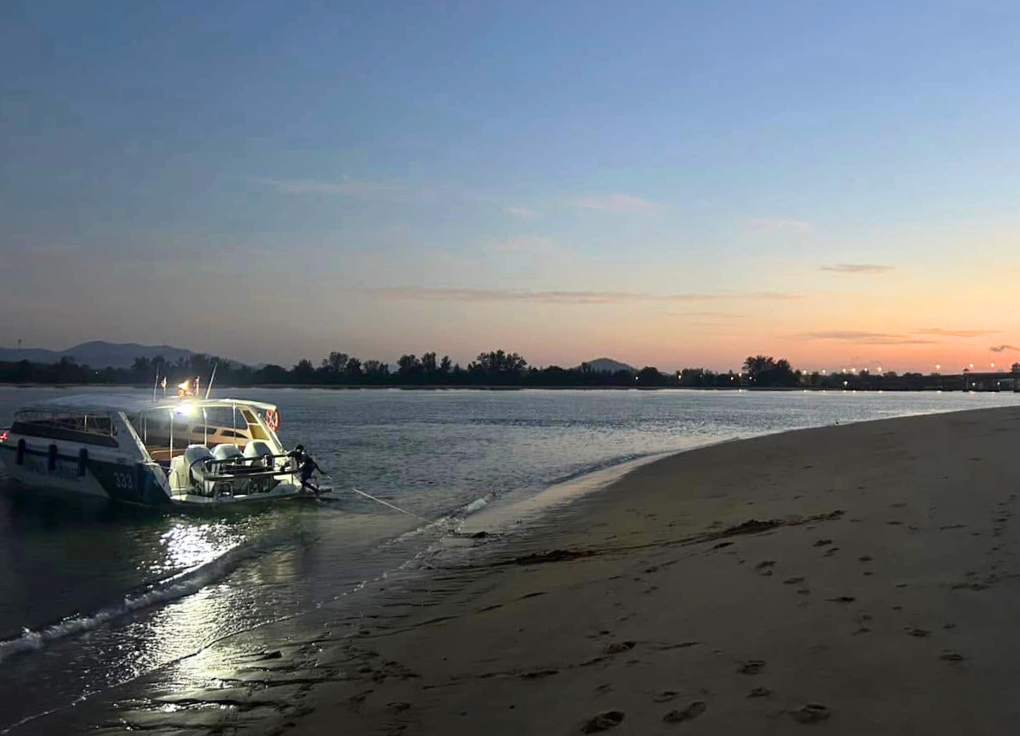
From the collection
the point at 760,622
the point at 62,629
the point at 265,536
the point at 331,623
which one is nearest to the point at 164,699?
the point at 331,623

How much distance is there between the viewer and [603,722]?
4738 millimetres

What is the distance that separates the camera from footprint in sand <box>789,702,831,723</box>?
4.32 meters

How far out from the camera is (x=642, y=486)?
68.2 feet

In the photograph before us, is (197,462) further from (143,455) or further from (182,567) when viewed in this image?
(182,567)

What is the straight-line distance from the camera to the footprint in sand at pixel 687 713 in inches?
181

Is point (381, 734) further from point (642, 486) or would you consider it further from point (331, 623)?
point (642, 486)

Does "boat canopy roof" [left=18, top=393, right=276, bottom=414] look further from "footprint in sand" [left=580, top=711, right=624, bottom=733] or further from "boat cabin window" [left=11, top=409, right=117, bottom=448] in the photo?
"footprint in sand" [left=580, top=711, right=624, bottom=733]

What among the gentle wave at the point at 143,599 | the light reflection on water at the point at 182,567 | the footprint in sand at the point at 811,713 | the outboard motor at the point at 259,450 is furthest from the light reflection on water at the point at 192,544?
the footprint in sand at the point at 811,713

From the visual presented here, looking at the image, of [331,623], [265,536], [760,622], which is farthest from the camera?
[265,536]

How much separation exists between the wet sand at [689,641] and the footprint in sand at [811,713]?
0.6 inches

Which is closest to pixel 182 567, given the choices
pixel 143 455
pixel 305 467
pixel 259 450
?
pixel 143 455

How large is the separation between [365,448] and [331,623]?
29.0m

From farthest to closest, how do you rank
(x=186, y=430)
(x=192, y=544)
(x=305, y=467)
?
(x=186, y=430) < (x=305, y=467) < (x=192, y=544)

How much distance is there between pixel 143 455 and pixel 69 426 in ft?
14.2
